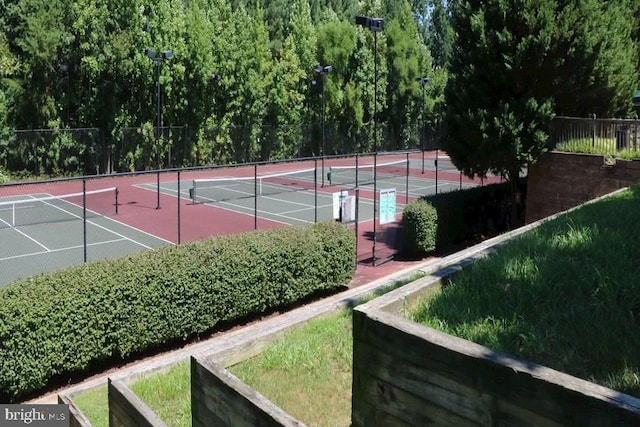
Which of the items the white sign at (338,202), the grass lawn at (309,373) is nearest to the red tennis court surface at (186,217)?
the white sign at (338,202)

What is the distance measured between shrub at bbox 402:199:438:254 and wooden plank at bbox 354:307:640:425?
13.9 metres

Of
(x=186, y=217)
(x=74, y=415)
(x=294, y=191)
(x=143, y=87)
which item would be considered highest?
(x=143, y=87)

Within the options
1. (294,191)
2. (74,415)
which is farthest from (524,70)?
(294,191)

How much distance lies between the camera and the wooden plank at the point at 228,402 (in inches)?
155

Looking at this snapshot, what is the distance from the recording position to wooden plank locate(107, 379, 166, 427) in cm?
513

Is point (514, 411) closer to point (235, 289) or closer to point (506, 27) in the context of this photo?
point (235, 289)

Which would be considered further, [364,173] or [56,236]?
[364,173]

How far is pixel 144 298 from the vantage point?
33.7 ft

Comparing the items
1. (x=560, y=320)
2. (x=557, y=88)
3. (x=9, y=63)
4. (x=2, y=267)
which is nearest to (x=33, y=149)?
(x=9, y=63)

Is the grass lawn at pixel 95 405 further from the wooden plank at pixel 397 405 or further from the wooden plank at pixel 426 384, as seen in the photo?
the wooden plank at pixel 426 384

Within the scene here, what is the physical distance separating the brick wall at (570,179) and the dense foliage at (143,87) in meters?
20.7

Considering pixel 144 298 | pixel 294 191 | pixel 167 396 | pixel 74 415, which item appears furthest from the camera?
pixel 294 191

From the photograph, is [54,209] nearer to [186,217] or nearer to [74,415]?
[186,217]

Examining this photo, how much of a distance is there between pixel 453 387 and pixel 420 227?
14.5 m
